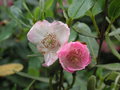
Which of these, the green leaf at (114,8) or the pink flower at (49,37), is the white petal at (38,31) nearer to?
the pink flower at (49,37)

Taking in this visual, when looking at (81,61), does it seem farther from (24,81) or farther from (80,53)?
→ (24,81)

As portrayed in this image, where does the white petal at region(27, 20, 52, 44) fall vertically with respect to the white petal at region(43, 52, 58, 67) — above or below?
above

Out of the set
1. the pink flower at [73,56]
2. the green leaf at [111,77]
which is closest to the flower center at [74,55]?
the pink flower at [73,56]

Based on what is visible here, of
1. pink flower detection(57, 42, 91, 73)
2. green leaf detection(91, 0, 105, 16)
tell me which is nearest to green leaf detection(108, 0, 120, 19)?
green leaf detection(91, 0, 105, 16)

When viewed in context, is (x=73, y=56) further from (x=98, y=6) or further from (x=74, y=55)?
(x=98, y=6)

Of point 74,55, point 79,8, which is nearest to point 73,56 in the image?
point 74,55

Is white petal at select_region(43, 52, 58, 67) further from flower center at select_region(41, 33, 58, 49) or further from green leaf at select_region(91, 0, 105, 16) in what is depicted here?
green leaf at select_region(91, 0, 105, 16)
